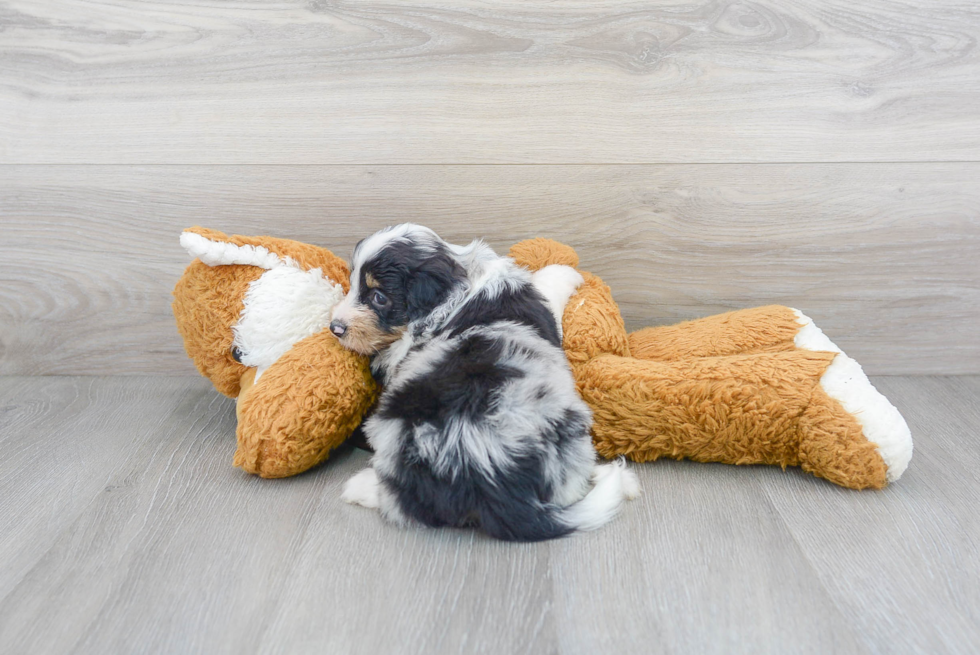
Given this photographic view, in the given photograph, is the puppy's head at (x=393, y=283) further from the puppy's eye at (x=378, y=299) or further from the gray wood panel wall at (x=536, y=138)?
the gray wood panel wall at (x=536, y=138)

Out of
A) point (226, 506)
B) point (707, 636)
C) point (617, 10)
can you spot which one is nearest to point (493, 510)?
point (707, 636)

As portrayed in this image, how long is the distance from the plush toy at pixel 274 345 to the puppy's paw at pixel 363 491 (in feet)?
0.41

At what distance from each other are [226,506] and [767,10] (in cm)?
176

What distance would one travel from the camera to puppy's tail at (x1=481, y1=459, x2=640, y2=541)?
Result: 4.16 feet

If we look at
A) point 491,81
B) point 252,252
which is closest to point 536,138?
point 491,81

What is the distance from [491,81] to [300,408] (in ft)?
3.20

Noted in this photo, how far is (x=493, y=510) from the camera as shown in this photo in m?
1.26

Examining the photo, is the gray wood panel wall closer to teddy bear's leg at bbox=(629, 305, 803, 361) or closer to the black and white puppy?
teddy bear's leg at bbox=(629, 305, 803, 361)

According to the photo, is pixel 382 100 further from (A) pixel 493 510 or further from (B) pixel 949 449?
(B) pixel 949 449

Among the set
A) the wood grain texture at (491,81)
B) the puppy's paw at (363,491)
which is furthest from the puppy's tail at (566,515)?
the wood grain texture at (491,81)

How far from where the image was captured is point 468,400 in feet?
4.20

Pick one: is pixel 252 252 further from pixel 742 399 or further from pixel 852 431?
pixel 852 431

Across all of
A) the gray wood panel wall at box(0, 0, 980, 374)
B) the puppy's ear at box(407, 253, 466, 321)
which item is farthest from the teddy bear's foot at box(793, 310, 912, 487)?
the puppy's ear at box(407, 253, 466, 321)

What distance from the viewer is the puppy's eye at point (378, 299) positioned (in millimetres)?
1441
